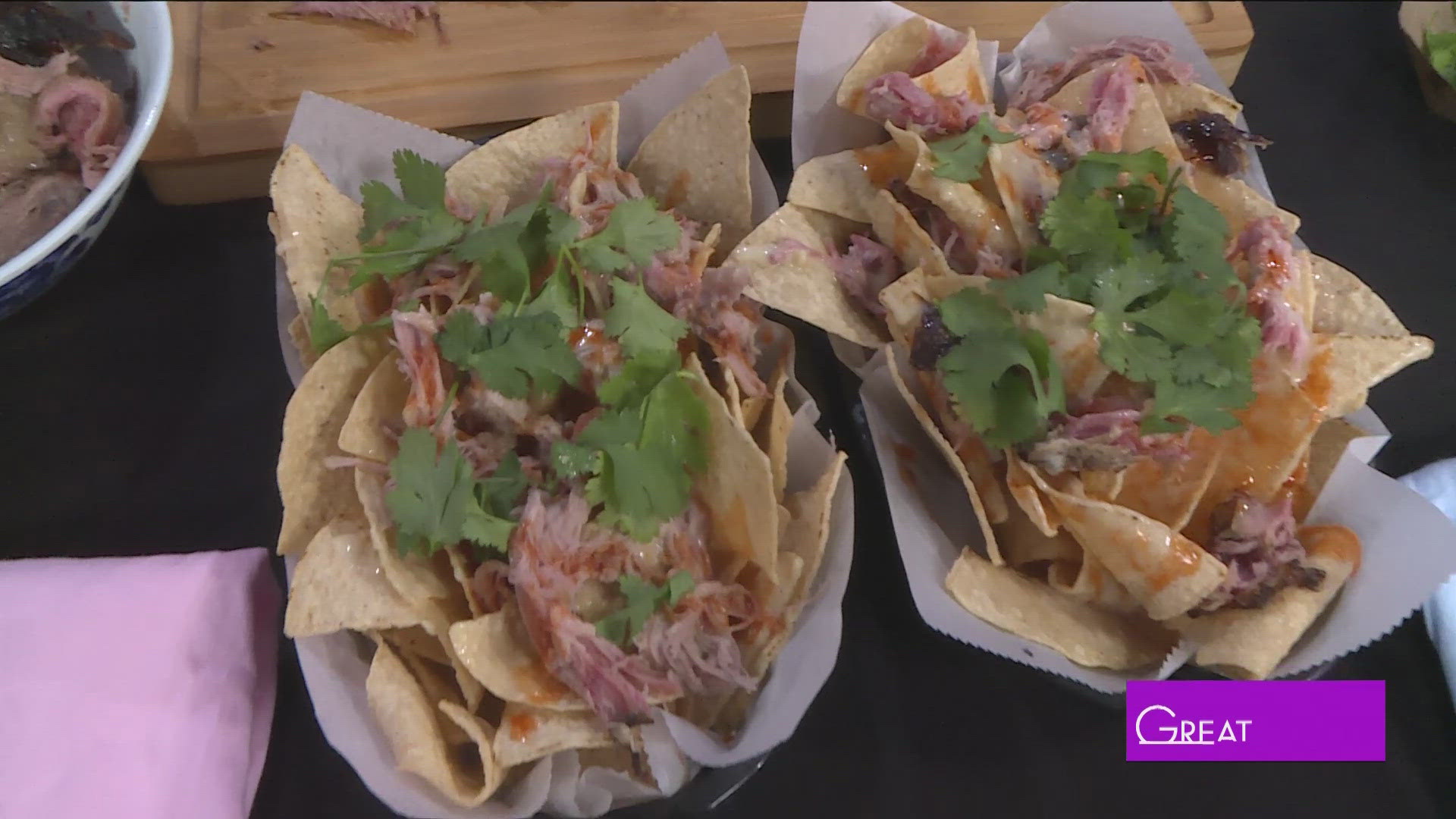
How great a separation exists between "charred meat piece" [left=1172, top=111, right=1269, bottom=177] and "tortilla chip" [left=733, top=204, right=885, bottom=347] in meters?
0.46

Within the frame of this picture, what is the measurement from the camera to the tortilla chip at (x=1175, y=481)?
0.91 metres

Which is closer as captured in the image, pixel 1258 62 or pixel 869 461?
pixel 869 461

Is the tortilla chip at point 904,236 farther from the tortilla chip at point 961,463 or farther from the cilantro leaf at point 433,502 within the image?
the cilantro leaf at point 433,502

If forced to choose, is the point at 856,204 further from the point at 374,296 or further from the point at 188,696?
the point at 188,696

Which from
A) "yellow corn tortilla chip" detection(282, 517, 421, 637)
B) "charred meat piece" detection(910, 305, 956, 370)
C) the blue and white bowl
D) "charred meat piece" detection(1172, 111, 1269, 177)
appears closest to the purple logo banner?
"charred meat piece" detection(910, 305, 956, 370)

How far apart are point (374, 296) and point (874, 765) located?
0.75 metres

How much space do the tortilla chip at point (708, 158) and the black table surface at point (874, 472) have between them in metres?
0.22

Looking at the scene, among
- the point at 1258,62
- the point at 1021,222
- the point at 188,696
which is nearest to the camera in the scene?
the point at 188,696

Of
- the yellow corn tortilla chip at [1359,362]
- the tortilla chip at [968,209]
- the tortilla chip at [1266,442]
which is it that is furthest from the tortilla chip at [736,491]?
the yellow corn tortilla chip at [1359,362]

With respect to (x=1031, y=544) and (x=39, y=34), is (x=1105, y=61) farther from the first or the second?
(x=39, y=34)

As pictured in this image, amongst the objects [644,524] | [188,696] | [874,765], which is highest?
[644,524]

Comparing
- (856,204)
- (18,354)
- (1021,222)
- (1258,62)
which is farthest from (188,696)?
(1258,62)

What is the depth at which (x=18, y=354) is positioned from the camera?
1.17 m

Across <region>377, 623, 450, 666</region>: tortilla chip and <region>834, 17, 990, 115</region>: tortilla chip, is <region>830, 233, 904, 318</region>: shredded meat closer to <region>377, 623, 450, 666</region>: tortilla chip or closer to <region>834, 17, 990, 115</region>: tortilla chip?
<region>834, 17, 990, 115</region>: tortilla chip
